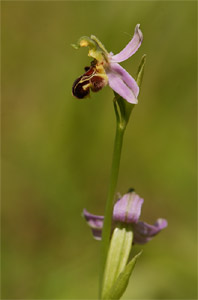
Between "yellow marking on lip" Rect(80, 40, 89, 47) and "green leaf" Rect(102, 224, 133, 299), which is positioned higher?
"yellow marking on lip" Rect(80, 40, 89, 47)

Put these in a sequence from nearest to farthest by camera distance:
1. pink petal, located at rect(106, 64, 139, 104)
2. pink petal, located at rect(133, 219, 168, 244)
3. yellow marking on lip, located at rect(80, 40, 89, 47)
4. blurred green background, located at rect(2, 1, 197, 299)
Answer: pink petal, located at rect(106, 64, 139, 104) < yellow marking on lip, located at rect(80, 40, 89, 47) < pink petal, located at rect(133, 219, 168, 244) < blurred green background, located at rect(2, 1, 197, 299)

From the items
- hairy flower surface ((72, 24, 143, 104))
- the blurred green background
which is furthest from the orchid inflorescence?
the blurred green background

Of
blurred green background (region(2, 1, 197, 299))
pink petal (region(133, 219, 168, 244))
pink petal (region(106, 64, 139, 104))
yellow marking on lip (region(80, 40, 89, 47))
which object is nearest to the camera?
pink petal (region(106, 64, 139, 104))

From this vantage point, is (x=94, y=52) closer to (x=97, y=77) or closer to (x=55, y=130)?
(x=97, y=77)

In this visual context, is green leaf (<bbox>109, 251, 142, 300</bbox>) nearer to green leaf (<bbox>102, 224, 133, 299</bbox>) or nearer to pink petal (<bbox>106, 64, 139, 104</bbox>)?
green leaf (<bbox>102, 224, 133, 299</bbox>)

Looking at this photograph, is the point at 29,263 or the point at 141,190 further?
the point at 141,190

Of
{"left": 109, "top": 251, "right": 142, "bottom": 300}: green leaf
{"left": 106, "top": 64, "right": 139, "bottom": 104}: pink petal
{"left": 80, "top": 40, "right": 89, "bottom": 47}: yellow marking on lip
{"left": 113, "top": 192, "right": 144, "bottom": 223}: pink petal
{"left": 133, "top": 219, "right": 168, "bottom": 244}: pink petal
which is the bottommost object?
{"left": 109, "top": 251, "right": 142, "bottom": 300}: green leaf

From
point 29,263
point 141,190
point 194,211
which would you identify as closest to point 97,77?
point 29,263
